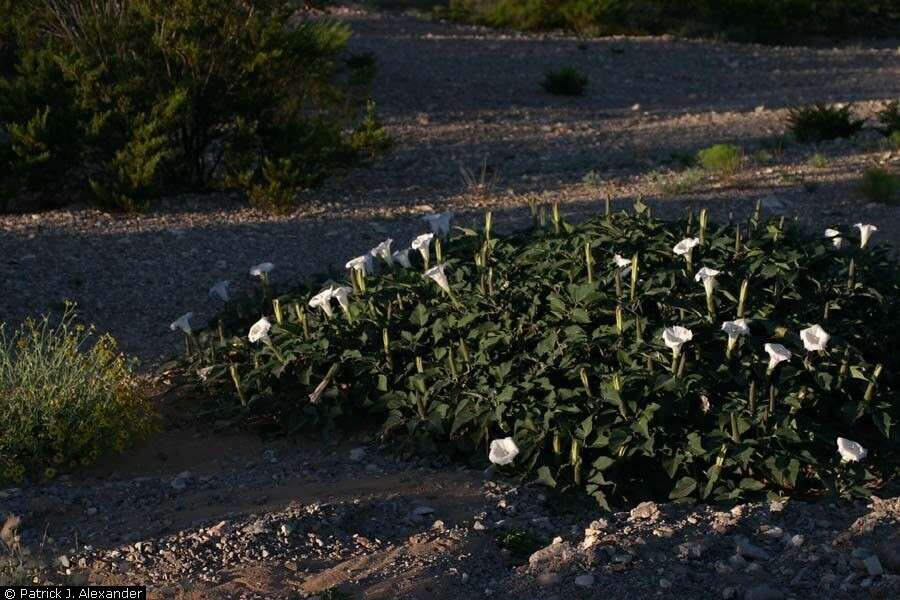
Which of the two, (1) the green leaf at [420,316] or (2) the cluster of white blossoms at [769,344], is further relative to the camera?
(1) the green leaf at [420,316]

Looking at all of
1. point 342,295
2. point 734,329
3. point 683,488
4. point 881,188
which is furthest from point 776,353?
point 881,188

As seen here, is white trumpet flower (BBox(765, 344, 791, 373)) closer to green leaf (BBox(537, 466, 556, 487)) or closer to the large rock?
green leaf (BBox(537, 466, 556, 487))

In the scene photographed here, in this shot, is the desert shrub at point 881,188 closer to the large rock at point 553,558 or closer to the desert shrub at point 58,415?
the desert shrub at point 58,415

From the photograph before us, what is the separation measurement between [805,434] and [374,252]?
85.9 inches

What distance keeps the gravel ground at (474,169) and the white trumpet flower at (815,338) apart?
3129 mm

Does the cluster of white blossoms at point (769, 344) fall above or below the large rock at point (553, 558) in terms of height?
above

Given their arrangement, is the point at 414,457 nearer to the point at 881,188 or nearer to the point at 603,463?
the point at 603,463

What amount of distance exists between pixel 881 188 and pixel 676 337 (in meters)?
4.80

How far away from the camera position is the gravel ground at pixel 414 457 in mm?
4027

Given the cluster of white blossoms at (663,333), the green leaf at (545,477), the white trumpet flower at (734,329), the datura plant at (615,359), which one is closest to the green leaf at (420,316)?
the datura plant at (615,359)

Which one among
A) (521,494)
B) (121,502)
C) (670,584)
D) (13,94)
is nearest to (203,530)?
(121,502)

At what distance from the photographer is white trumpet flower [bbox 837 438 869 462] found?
15.3 ft

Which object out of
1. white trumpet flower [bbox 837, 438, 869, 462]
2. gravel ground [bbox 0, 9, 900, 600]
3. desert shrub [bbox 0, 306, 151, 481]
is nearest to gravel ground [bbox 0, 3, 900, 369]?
gravel ground [bbox 0, 9, 900, 600]

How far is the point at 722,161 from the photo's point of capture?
1009cm
